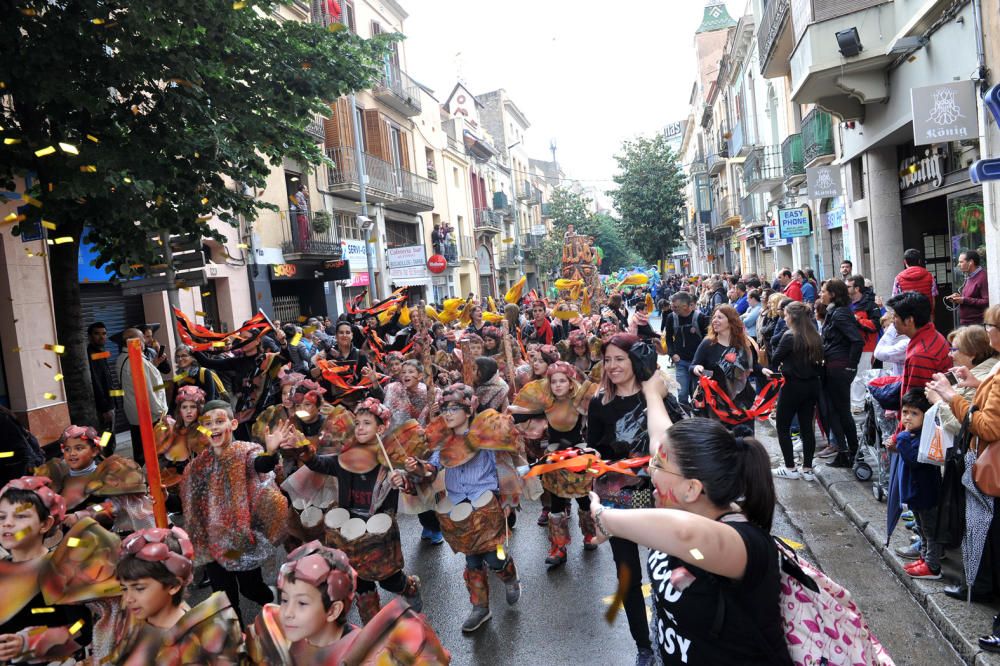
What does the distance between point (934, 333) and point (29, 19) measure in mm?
7848

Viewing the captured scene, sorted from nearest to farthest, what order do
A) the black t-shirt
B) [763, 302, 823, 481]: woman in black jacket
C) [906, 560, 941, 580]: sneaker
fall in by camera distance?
the black t-shirt, [906, 560, 941, 580]: sneaker, [763, 302, 823, 481]: woman in black jacket

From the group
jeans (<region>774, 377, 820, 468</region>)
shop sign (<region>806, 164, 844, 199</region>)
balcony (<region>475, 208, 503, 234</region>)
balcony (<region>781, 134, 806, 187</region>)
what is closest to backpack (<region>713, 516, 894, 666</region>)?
jeans (<region>774, 377, 820, 468</region>)

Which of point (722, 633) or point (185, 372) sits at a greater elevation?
point (185, 372)

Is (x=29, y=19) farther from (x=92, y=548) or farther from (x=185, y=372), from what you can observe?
(x=92, y=548)

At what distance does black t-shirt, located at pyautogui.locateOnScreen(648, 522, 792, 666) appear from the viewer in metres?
1.99

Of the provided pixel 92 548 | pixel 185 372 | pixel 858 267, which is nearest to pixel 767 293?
pixel 858 267

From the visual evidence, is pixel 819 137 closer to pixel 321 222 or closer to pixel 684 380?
pixel 684 380

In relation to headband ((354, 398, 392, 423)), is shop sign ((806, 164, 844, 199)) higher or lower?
higher

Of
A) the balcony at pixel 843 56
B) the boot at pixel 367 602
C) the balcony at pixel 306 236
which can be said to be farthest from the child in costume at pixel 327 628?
the balcony at pixel 306 236

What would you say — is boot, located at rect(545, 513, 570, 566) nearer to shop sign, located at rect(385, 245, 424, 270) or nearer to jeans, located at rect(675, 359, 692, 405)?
jeans, located at rect(675, 359, 692, 405)

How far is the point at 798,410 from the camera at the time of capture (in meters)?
6.69

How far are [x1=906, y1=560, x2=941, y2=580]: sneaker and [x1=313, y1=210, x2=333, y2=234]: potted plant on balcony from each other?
62.1 feet

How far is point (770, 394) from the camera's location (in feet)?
21.0

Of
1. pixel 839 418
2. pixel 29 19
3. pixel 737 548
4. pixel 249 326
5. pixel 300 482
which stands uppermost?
pixel 29 19
